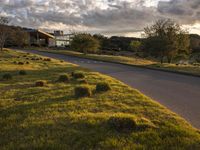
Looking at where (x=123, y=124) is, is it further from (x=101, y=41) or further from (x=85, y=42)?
(x=101, y=41)

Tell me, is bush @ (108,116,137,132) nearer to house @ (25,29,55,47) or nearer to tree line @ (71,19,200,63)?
tree line @ (71,19,200,63)

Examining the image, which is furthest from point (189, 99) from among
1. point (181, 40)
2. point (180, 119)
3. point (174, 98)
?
point (181, 40)

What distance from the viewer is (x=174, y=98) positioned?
1200 cm

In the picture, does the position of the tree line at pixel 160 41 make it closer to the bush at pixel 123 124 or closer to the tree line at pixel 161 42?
the tree line at pixel 161 42

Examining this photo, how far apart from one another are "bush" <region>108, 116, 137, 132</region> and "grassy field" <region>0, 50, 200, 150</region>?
0.08m

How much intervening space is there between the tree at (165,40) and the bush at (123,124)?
97.8 ft

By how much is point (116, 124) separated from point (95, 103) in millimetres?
2909

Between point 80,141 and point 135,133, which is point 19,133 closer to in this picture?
point 80,141

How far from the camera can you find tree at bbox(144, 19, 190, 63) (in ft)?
120

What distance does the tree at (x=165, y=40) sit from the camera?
36.4 metres

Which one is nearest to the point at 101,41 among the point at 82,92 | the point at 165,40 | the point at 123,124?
the point at 165,40

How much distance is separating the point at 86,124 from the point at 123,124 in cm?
95

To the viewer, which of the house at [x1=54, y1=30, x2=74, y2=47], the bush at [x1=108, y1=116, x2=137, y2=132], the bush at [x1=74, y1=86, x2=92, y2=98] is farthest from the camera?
the house at [x1=54, y1=30, x2=74, y2=47]

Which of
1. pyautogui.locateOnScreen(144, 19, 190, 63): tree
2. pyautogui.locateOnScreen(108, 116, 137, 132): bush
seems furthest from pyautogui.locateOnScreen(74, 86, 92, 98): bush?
pyautogui.locateOnScreen(144, 19, 190, 63): tree
